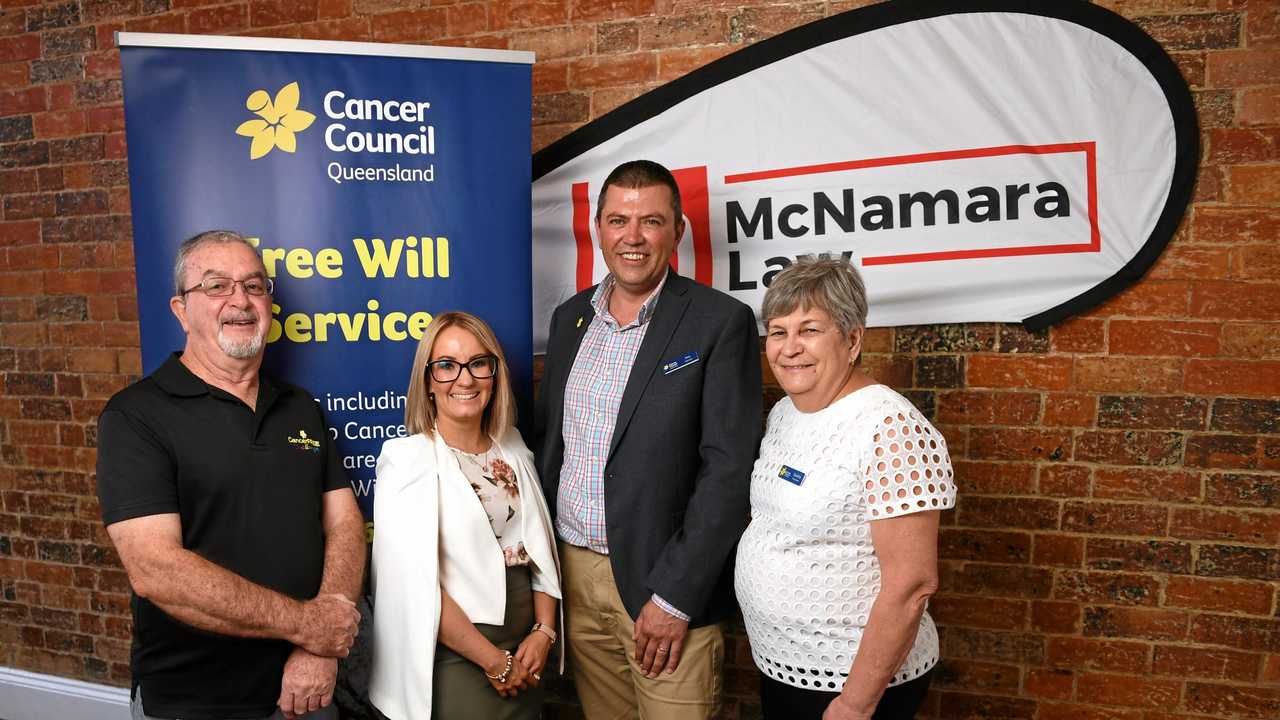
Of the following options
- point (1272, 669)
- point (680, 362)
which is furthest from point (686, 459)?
point (1272, 669)

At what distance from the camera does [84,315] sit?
2.83 m

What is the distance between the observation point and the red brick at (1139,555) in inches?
83.0

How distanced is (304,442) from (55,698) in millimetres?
2263

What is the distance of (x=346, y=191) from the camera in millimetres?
2035

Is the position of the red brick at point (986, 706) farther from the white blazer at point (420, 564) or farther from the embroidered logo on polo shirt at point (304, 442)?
the embroidered logo on polo shirt at point (304, 442)

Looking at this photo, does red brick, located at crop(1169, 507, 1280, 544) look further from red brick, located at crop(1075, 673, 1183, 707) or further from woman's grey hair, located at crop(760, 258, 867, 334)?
woman's grey hair, located at crop(760, 258, 867, 334)

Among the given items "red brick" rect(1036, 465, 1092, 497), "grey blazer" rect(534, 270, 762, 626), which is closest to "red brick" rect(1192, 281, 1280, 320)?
"red brick" rect(1036, 465, 1092, 497)

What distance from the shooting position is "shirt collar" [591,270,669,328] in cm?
189

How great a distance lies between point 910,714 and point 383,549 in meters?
1.22

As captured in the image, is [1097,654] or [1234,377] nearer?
[1234,377]

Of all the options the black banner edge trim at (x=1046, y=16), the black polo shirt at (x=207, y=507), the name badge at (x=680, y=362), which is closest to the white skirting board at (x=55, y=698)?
the black polo shirt at (x=207, y=507)

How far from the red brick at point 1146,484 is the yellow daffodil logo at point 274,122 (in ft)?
8.23

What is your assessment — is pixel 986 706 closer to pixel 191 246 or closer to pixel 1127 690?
pixel 1127 690

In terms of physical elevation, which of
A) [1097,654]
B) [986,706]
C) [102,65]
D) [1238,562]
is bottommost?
[986,706]
